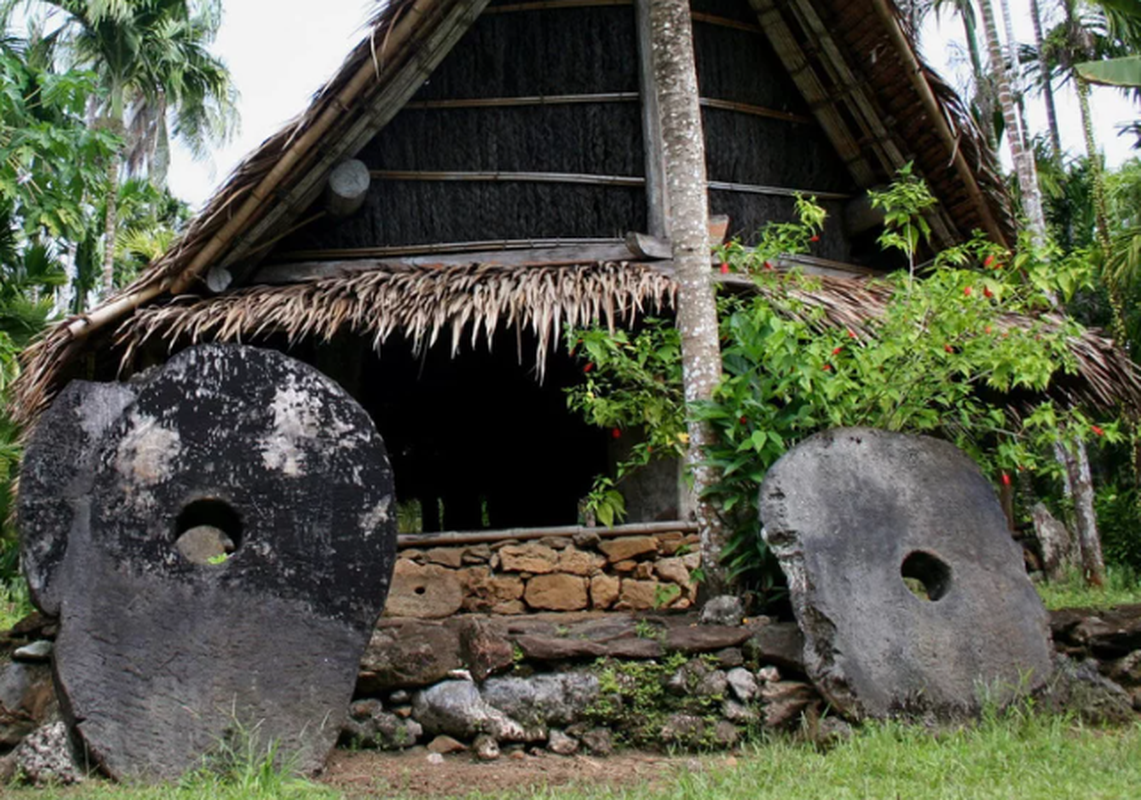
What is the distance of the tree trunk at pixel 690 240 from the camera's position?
4773 mm

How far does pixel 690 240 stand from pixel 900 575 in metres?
1.79

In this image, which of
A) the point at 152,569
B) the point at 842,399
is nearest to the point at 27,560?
the point at 152,569

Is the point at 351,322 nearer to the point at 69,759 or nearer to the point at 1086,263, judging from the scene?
the point at 69,759

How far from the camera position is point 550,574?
6.53 metres

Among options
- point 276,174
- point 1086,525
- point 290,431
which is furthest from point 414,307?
point 1086,525

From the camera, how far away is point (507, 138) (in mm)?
7234

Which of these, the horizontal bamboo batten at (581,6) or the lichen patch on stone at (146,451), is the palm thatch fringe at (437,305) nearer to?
the horizontal bamboo batten at (581,6)

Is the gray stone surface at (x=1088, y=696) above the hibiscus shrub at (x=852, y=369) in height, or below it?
below

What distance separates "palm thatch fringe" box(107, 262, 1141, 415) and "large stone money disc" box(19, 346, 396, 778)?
193cm

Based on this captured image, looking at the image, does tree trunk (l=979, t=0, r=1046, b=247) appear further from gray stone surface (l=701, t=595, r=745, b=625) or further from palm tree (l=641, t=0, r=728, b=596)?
gray stone surface (l=701, t=595, r=745, b=625)

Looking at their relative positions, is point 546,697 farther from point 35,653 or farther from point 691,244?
point 691,244

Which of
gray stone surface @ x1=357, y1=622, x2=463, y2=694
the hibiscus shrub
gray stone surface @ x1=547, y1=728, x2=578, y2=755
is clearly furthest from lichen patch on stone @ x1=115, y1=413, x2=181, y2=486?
the hibiscus shrub

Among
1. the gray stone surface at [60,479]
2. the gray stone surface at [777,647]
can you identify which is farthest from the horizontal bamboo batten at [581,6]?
the gray stone surface at [777,647]

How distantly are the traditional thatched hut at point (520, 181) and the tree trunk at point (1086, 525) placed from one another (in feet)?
11.2
